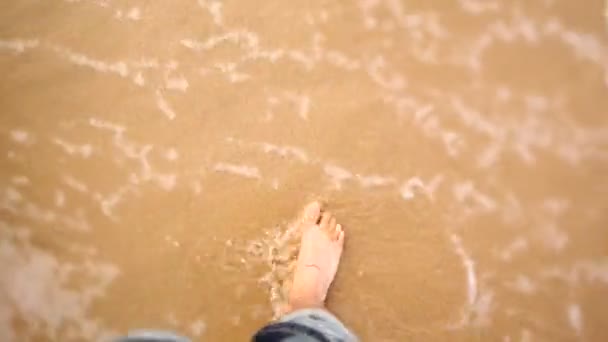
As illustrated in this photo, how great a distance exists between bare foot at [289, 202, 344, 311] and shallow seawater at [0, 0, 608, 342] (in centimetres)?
3

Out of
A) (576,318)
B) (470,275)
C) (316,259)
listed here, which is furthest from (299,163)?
(576,318)

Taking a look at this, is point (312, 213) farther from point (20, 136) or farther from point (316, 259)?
point (20, 136)

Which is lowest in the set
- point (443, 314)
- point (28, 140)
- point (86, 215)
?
point (443, 314)

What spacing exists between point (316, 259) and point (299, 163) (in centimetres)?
16

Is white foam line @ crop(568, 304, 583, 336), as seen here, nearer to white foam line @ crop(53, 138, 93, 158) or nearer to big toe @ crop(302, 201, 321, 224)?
big toe @ crop(302, 201, 321, 224)

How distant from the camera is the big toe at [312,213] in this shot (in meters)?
1.05

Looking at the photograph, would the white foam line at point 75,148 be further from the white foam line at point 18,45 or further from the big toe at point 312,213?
the big toe at point 312,213

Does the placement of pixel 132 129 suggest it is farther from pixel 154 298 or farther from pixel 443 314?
pixel 443 314

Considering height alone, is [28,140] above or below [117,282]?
above

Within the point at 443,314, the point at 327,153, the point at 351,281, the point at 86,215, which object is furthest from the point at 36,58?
the point at 443,314

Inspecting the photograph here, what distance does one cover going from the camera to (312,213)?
41.4 inches

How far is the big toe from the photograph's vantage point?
105 cm

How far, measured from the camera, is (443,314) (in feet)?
3.37

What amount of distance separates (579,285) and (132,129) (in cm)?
76
